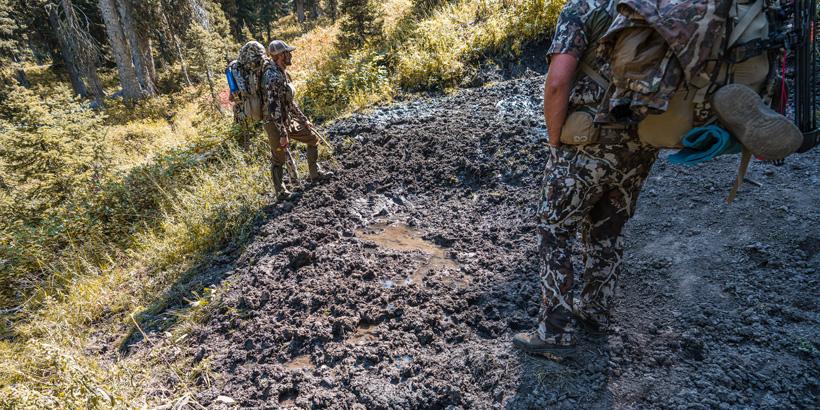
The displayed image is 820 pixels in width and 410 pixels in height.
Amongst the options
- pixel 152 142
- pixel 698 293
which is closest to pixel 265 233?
pixel 698 293

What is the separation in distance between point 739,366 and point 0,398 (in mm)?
4716

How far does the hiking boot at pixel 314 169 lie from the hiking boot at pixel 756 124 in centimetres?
513

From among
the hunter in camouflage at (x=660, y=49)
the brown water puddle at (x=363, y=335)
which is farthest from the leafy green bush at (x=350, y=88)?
the hunter in camouflage at (x=660, y=49)

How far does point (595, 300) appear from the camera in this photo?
9.17 ft

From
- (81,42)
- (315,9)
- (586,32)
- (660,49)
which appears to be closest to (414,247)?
(586,32)

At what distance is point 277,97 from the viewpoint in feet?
18.3

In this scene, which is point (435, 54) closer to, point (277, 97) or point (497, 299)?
point (277, 97)

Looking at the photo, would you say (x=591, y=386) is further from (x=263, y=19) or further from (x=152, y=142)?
(x=263, y=19)

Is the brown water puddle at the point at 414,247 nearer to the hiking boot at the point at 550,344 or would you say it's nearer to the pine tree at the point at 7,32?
the hiking boot at the point at 550,344

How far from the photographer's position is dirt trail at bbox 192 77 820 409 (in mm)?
2496

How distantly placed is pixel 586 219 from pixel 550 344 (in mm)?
814

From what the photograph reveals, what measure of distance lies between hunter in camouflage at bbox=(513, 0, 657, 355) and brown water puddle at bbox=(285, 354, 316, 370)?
1.60 meters

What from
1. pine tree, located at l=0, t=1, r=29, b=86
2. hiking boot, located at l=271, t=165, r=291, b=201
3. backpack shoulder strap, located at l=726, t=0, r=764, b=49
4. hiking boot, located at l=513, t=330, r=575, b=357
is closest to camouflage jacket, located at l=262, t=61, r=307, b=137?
hiking boot, located at l=271, t=165, r=291, b=201

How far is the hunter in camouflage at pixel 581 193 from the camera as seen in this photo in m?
2.13
